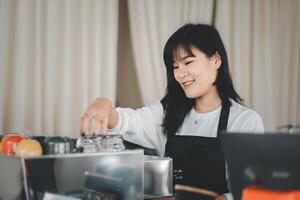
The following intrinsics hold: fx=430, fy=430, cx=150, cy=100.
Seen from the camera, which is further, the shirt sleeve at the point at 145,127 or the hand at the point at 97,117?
the shirt sleeve at the point at 145,127

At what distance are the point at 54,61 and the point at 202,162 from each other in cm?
97

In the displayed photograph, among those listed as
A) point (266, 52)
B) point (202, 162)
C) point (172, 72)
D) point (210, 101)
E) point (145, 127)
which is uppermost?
point (266, 52)

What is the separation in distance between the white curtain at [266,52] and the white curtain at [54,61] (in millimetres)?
897

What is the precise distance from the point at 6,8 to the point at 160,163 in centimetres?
122

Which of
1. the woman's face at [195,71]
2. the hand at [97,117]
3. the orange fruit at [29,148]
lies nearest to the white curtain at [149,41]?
the woman's face at [195,71]

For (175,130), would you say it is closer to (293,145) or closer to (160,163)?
(160,163)

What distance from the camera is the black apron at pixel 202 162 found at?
1.66 m

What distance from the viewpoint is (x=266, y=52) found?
2939 millimetres

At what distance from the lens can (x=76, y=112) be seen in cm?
228

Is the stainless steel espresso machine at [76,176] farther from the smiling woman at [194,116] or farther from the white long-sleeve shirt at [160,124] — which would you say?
the white long-sleeve shirt at [160,124]

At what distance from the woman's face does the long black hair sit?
0.06ft

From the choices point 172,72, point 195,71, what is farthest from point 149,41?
point 195,71

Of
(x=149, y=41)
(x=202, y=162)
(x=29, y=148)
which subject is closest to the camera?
(x=29, y=148)

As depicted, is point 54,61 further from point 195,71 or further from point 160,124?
point 195,71
